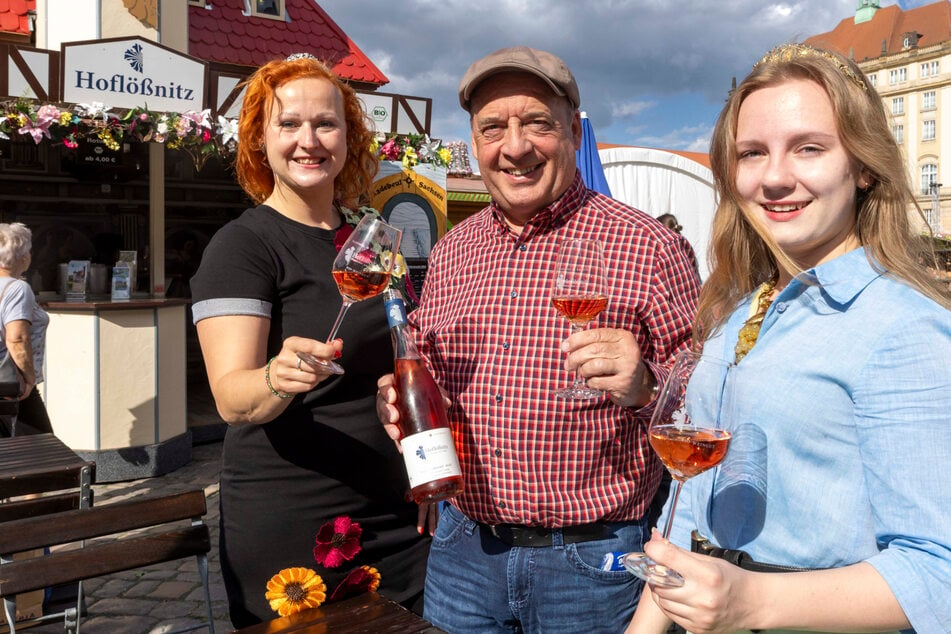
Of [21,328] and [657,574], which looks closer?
[657,574]

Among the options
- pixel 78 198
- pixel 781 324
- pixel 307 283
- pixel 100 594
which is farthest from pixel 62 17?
pixel 781 324

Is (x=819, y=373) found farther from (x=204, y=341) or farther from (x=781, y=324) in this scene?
(x=204, y=341)

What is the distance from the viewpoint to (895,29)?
66.1m

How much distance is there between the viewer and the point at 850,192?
124 cm

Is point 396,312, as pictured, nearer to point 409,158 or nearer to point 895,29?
point 409,158

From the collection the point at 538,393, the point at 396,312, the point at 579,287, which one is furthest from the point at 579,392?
the point at 396,312

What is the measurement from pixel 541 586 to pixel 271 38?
1065cm

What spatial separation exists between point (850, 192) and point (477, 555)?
1249mm

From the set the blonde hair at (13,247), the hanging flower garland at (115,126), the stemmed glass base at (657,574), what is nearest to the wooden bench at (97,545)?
the stemmed glass base at (657,574)

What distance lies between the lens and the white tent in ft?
25.4

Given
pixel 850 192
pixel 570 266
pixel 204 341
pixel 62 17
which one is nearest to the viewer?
pixel 850 192

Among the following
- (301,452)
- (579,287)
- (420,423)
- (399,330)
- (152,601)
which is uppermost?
(579,287)

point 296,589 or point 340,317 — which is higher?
point 340,317

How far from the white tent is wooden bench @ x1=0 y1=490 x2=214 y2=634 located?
6.00 m
